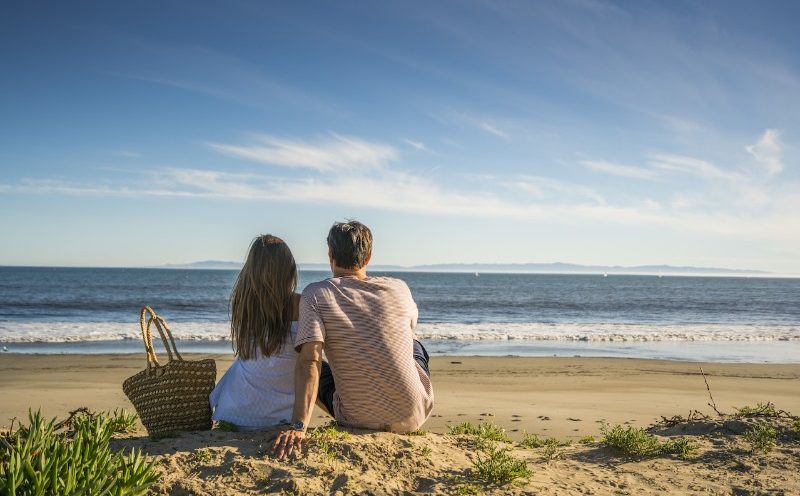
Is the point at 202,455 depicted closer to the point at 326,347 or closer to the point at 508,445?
the point at 326,347

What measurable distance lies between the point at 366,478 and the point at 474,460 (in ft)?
2.90

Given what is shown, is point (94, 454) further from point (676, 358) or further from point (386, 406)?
point (676, 358)

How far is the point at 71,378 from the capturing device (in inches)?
404

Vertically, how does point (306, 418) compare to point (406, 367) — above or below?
below

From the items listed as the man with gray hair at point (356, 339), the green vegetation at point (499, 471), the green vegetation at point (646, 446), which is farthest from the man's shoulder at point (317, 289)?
the green vegetation at point (646, 446)

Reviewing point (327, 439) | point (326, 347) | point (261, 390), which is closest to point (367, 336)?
point (326, 347)

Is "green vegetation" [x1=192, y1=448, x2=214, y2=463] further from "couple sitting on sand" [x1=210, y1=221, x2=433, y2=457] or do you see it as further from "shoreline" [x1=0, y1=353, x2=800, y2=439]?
"shoreline" [x1=0, y1=353, x2=800, y2=439]

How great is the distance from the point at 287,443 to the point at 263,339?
70cm

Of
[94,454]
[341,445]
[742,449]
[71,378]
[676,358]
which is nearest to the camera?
[94,454]

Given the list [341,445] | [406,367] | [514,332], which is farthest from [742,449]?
[514,332]

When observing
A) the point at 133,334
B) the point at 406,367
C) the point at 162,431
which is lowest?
the point at 133,334

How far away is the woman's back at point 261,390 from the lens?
13.5 feet

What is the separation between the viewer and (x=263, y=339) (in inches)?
159

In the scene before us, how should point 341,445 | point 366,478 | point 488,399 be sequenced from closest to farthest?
1. point 366,478
2. point 341,445
3. point 488,399
